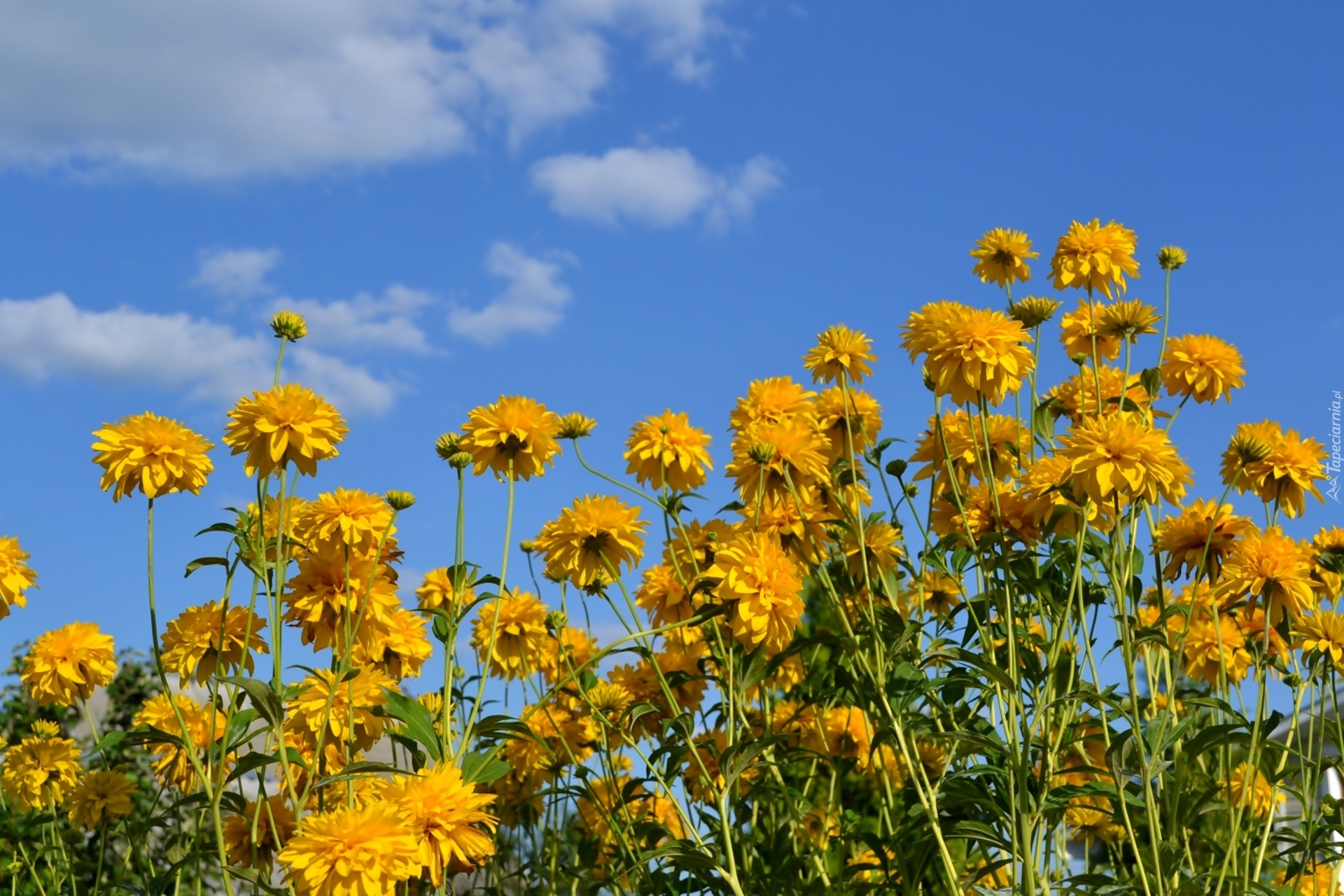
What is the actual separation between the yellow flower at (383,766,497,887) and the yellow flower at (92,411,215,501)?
35.7 inches

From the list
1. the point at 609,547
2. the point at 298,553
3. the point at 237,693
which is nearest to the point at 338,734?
the point at 237,693

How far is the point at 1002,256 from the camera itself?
356cm

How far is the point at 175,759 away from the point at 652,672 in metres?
1.44

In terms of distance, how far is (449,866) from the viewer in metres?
2.37

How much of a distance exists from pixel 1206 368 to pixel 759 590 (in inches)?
67.9

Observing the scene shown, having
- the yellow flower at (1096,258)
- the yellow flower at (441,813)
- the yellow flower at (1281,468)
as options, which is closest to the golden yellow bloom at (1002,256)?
the yellow flower at (1096,258)

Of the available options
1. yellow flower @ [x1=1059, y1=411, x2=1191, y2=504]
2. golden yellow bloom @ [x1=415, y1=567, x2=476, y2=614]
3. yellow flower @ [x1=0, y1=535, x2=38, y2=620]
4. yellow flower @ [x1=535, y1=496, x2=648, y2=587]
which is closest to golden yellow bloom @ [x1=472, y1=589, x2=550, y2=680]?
golden yellow bloom @ [x1=415, y1=567, x2=476, y2=614]

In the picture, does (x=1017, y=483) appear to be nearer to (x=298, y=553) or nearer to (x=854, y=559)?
(x=854, y=559)

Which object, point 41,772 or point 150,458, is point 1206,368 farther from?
point 41,772

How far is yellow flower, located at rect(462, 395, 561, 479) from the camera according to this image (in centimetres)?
262

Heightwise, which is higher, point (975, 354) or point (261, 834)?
point (975, 354)

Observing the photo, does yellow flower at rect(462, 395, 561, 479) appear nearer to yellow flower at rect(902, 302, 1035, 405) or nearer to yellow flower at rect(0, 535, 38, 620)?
yellow flower at rect(902, 302, 1035, 405)

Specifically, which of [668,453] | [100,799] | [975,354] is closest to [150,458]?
A: [668,453]

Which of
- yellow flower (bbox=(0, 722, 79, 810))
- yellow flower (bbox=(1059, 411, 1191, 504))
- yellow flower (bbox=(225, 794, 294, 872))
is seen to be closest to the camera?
yellow flower (bbox=(1059, 411, 1191, 504))
